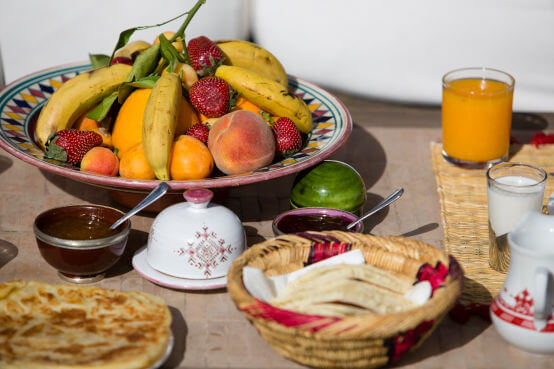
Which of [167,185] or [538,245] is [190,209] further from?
[538,245]

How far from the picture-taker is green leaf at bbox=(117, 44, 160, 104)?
1.72 meters

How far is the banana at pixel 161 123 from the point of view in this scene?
60.5 inches

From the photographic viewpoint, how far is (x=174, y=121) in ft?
5.24

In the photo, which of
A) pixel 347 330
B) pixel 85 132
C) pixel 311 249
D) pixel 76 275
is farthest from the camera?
pixel 85 132

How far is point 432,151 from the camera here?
2070 mm

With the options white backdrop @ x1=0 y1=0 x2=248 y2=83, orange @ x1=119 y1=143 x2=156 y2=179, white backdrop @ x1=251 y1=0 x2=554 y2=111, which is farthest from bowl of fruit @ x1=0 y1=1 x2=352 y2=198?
white backdrop @ x1=251 y1=0 x2=554 y2=111

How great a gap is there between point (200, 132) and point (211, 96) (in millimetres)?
81

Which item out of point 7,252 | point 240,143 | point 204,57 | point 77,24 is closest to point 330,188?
point 240,143

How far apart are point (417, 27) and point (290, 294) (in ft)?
5.14

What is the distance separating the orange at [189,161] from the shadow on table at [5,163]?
0.57 meters

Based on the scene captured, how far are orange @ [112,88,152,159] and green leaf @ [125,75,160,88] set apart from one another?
10 mm

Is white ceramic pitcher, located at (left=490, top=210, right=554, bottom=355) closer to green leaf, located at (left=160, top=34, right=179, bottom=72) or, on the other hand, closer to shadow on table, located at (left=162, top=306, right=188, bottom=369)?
shadow on table, located at (left=162, top=306, right=188, bottom=369)

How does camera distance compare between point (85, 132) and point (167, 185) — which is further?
point (85, 132)

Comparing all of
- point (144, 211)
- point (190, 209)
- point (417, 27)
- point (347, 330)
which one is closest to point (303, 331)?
point (347, 330)
